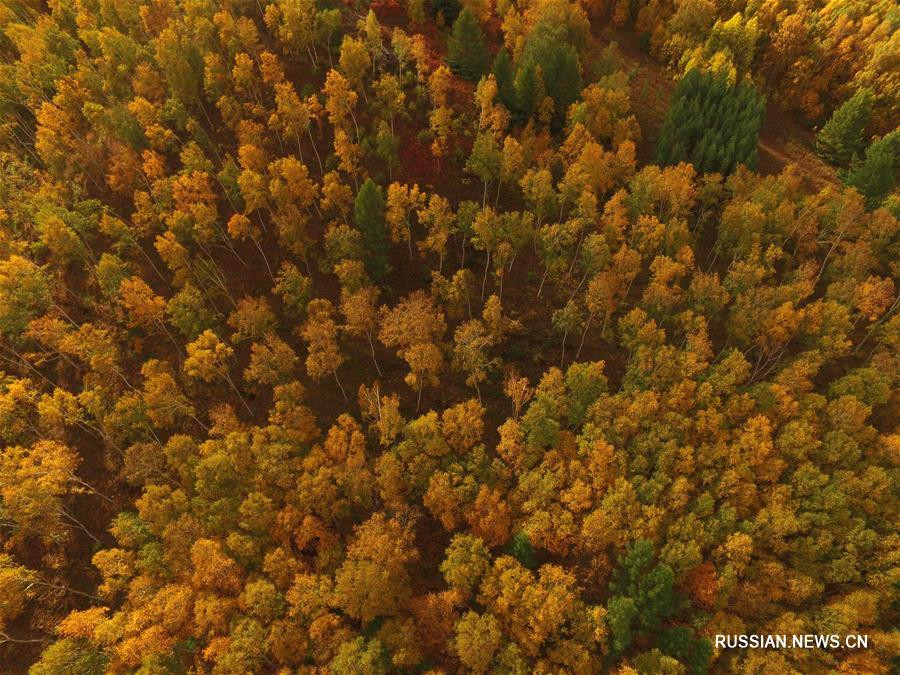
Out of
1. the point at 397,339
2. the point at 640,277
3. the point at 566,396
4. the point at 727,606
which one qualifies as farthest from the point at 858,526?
the point at 397,339

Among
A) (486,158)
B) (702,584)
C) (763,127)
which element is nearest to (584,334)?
(486,158)

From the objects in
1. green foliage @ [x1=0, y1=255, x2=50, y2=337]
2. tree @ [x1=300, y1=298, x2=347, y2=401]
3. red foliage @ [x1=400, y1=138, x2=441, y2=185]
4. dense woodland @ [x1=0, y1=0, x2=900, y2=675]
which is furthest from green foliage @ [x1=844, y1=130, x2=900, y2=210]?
green foliage @ [x1=0, y1=255, x2=50, y2=337]

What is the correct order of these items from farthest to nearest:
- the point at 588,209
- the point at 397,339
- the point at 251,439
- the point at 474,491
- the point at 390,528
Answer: the point at 588,209, the point at 397,339, the point at 251,439, the point at 474,491, the point at 390,528

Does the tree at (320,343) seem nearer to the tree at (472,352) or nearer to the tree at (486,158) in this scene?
the tree at (472,352)

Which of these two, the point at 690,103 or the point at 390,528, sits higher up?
the point at 690,103

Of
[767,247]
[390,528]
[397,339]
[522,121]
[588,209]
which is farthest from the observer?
[522,121]

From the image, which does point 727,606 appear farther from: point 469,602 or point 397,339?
point 397,339

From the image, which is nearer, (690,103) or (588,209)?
(588,209)

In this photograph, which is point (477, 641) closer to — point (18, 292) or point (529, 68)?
point (18, 292)
